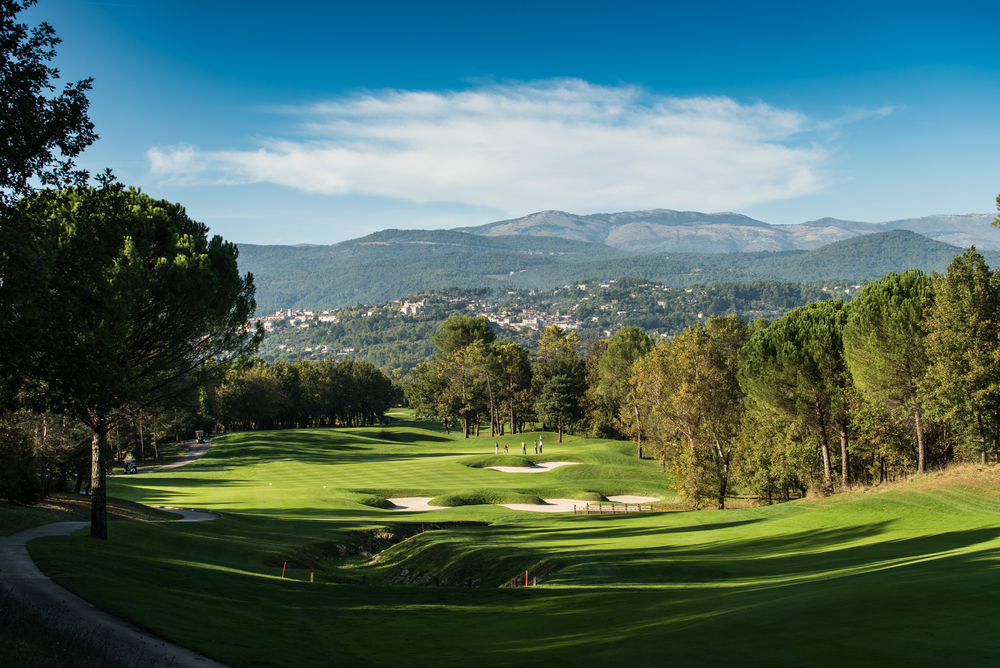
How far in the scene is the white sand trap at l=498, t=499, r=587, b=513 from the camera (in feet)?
143

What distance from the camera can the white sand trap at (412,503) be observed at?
44.1 meters

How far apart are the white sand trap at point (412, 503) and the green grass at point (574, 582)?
14.1ft

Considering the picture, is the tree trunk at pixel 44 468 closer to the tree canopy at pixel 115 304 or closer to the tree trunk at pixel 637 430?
the tree canopy at pixel 115 304

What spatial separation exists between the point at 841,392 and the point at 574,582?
24490 millimetres

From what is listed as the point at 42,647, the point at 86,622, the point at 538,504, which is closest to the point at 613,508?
the point at 538,504

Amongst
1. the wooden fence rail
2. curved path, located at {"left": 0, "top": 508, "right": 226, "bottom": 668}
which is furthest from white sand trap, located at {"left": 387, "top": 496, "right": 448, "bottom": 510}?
curved path, located at {"left": 0, "top": 508, "right": 226, "bottom": 668}

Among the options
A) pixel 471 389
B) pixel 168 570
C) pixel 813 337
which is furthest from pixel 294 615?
pixel 471 389

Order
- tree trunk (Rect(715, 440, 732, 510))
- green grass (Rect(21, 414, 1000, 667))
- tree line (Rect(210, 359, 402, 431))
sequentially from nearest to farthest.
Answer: green grass (Rect(21, 414, 1000, 667)), tree trunk (Rect(715, 440, 732, 510)), tree line (Rect(210, 359, 402, 431))

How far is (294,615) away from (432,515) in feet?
80.8

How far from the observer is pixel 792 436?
4066cm

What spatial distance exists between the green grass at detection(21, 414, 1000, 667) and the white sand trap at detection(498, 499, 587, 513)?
4362mm

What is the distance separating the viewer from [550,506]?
45.3 metres

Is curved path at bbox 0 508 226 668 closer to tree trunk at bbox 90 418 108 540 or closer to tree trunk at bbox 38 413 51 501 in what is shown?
tree trunk at bbox 90 418 108 540

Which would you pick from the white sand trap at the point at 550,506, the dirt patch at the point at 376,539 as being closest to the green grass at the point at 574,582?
the dirt patch at the point at 376,539
